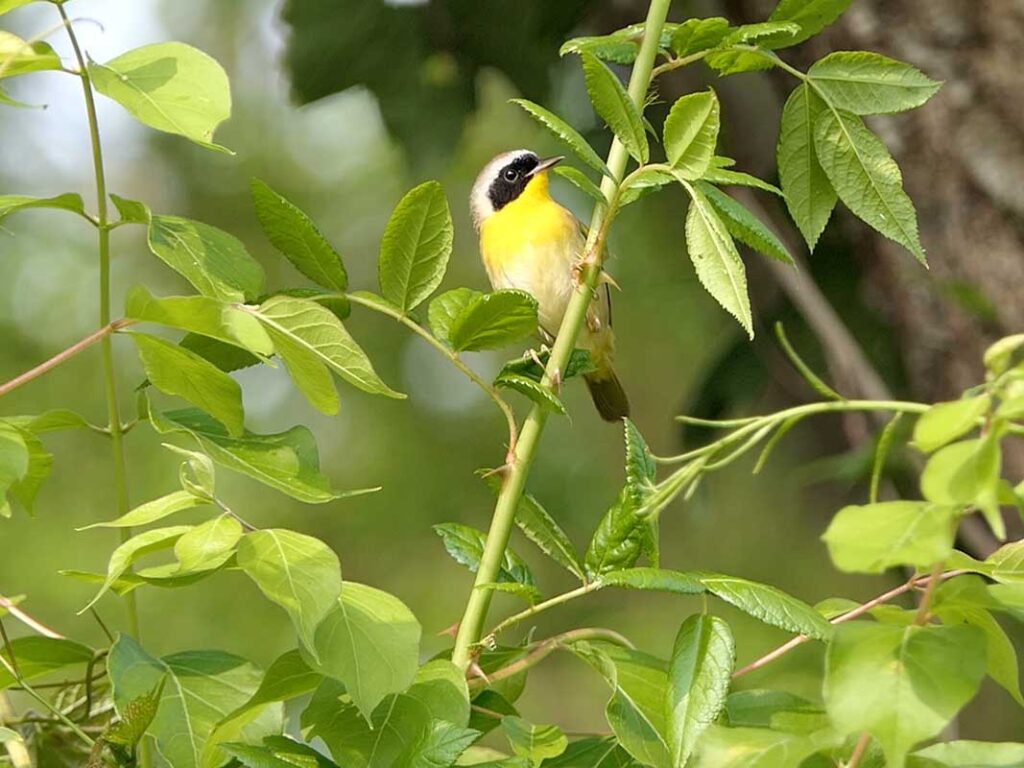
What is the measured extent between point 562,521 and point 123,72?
3.16 meters

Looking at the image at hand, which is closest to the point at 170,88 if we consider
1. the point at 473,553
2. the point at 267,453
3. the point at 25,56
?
the point at 25,56

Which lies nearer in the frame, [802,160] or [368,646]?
[368,646]

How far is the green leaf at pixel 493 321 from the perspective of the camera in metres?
0.86

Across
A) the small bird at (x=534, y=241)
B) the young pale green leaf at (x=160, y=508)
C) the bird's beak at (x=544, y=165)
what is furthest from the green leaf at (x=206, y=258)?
the bird's beak at (x=544, y=165)

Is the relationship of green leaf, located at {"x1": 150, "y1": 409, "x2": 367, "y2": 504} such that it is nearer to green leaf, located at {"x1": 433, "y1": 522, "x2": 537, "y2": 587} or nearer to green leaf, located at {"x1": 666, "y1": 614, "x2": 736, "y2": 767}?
green leaf, located at {"x1": 433, "y1": 522, "x2": 537, "y2": 587}

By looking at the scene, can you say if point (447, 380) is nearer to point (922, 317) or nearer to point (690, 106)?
point (922, 317)

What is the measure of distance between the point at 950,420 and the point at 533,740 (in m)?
0.32

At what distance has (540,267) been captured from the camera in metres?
2.57

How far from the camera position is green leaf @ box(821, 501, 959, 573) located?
0.55 metres

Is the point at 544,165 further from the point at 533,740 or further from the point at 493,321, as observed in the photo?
the point at 533,740

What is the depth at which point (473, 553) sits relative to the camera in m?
0.86

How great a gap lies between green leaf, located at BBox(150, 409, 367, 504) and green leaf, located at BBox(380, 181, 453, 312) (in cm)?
11

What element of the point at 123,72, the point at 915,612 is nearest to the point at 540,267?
the point at 123,72

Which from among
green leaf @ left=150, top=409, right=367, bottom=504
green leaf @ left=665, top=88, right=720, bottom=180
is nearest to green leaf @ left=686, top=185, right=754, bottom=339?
green leaf @ left=665, top=88, right=720, bottom=180
